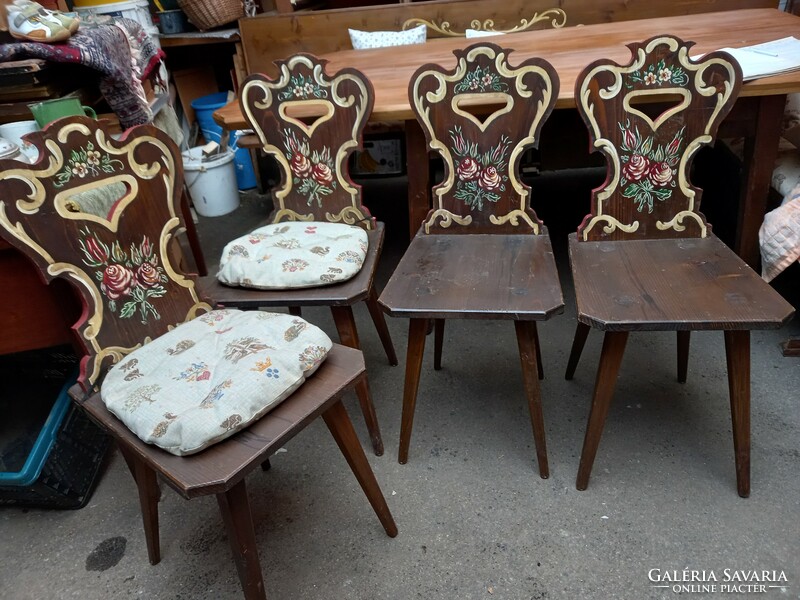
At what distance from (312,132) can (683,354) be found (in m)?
1.27

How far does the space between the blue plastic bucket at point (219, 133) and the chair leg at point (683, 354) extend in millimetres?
2545

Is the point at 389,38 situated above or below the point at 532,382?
above

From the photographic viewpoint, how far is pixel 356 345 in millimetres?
1475

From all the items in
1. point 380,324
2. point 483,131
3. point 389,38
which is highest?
point 389,38

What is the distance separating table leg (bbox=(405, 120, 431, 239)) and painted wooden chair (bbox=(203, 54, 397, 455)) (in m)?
0.27

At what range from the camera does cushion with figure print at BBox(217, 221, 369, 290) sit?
1387 mm

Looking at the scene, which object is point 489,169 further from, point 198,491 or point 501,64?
point 198,491

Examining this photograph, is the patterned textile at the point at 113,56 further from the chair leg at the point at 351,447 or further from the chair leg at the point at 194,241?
the chair leg at the point at 351,447

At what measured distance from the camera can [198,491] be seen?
0.89 m

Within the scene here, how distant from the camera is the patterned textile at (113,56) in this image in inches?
70.7

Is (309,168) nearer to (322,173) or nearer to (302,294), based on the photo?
(322,173)

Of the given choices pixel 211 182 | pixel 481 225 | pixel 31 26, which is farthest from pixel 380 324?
pixel 211 182

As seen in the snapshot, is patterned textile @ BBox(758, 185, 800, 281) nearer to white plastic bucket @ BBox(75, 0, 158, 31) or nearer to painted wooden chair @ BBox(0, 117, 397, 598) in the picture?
painted wooden chair @ BBox(0, 117, 397, 598)

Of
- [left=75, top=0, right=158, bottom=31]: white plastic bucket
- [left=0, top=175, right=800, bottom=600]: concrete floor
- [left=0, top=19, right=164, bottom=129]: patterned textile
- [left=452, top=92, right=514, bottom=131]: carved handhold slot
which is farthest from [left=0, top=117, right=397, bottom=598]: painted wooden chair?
[left=75, top=0, right=158, bottom=31]: white plastic bucket
